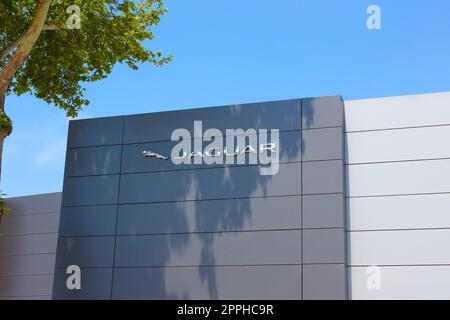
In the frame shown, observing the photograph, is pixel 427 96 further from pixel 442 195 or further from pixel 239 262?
pixel 239 262

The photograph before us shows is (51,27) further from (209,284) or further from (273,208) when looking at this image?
(209,284)

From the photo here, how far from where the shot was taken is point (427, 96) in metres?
12.5

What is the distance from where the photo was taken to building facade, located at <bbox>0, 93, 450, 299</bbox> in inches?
477

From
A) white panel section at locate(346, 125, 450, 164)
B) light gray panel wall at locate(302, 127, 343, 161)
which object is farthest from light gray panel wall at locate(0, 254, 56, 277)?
white panel section at locate(346, 125, 450, 164)

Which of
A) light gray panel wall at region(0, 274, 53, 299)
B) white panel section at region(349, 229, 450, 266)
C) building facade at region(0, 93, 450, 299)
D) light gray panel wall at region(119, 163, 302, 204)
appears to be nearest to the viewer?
white panel section at region(349, 229, 450, 266)

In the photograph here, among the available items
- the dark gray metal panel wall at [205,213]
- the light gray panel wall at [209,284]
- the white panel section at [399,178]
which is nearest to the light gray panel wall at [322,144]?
the dark gray metal panel wall at [205,213]

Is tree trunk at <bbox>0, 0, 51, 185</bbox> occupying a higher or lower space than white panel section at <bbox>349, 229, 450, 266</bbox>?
higher

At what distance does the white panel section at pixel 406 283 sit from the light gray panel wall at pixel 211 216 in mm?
1524

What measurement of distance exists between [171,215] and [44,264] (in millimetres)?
6805

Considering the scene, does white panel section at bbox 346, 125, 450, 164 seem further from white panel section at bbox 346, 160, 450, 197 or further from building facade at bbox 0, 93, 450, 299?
white panel section at bbox 346, 160, 450, 197

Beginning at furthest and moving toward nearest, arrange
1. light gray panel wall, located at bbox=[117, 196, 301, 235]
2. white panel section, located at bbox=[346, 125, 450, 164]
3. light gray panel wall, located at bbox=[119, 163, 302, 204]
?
light gray panel wall, located at bbox=[119, 163, 302, 204]
light gray panel wall, located at bbox=[117, 196, 301, 235]
white panel section, located at bbox=[346, 125, 450, 164]

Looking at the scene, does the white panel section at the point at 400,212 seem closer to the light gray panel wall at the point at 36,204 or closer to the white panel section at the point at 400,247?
the white panel section at the point at 400,247

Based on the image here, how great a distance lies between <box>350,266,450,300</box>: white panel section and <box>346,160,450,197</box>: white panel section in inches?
55.4

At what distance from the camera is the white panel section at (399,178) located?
478 inches
